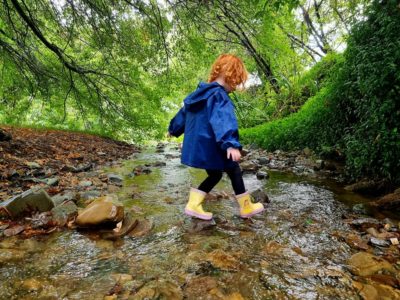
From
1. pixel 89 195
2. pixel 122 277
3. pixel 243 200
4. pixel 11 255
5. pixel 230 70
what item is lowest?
pixel 122 277

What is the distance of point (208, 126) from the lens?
3.03m

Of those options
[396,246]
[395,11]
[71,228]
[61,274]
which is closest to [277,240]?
[396,246]

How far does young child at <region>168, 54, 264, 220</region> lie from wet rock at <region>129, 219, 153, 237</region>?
44 centimetres

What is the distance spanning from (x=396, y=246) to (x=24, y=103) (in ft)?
29.3

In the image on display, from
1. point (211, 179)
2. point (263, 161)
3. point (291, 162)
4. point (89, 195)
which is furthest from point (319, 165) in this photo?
point (89, 195)

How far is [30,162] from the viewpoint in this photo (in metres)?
5.52

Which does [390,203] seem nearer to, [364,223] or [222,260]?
[364,223]

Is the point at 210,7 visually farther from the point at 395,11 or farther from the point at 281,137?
the point at 281,137

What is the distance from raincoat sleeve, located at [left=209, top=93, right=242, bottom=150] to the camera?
107 inches

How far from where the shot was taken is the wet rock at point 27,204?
2822 mm

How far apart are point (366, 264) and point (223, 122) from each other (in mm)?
1540

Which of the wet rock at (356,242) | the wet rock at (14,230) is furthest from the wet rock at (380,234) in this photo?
the wet rock at (14,230)

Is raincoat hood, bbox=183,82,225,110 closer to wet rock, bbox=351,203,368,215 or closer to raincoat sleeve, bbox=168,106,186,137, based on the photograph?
raincoat sleeve, bbox=168,106,186,137

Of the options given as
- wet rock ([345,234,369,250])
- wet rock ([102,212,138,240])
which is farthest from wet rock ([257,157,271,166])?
wet rock ([102,212,138,240])
